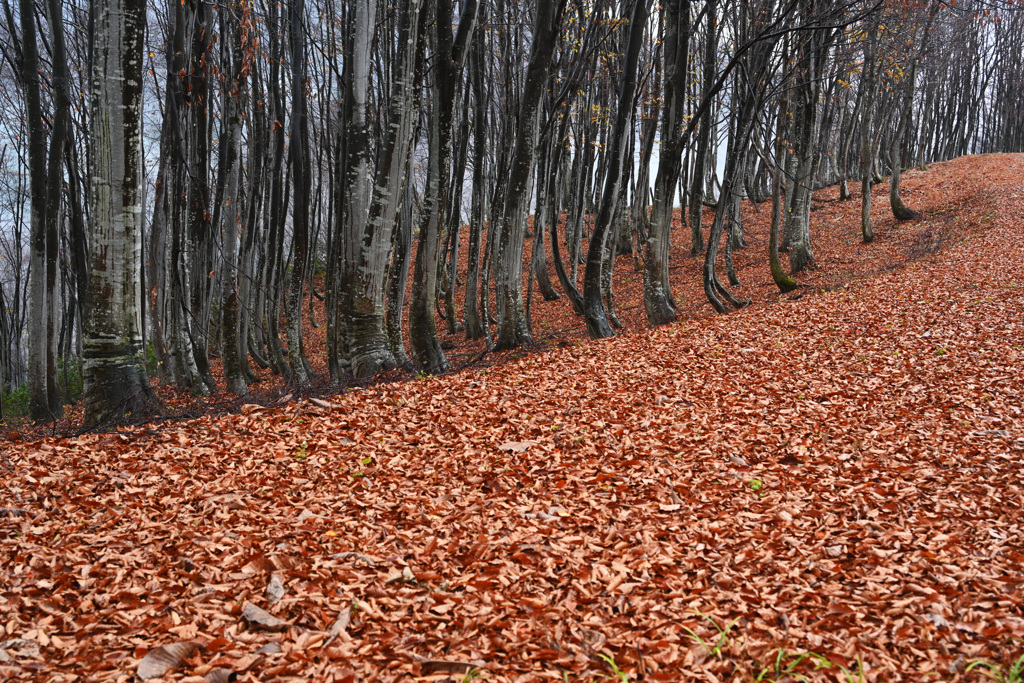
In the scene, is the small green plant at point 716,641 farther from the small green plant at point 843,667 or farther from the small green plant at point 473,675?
the small green plant at point 473,675

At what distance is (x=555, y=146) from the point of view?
12.2 meters

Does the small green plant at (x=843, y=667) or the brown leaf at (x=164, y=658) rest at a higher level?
the brown leaf at (x=164, y=658)

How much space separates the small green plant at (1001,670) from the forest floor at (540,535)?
0.02 m

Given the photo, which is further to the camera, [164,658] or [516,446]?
[516,446]

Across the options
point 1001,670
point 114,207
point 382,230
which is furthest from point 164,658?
point 382,230

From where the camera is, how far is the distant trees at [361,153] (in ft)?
17.7

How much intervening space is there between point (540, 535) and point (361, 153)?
5328mm

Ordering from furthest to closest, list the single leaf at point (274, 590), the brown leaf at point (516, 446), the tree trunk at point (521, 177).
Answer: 1. the tree trunk at point (521, 177)
2. the brown leaf at point (516, 446)
3. the single leaf at point (274, 590)

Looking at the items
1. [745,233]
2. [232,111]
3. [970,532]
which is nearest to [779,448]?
[970,532]

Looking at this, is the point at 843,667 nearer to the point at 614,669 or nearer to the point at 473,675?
the point at 614,669

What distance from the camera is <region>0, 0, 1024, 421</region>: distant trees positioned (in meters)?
5.41

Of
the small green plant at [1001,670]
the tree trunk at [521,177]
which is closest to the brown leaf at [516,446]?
the small green plant at [1001,670]

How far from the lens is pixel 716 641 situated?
270cm

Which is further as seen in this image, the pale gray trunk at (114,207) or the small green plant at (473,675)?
the pale gray trunk at (114,207)
